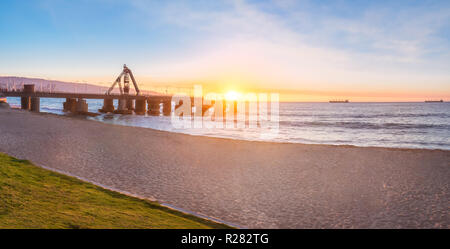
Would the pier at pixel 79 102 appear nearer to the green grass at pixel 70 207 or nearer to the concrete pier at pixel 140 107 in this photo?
the concrete pier at pixel 140 107

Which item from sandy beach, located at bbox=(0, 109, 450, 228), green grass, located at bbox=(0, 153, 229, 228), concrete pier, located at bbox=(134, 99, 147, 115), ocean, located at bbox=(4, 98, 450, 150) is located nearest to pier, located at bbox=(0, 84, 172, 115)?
concrete pier, located at bbox=(134, 99, 147, 115)

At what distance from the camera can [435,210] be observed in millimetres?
8016

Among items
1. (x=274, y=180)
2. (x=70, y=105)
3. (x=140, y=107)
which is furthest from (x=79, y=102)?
(x=274, y=180)

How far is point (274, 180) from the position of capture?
10.9 metres

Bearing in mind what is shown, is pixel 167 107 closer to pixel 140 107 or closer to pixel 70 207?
pixel 140 107

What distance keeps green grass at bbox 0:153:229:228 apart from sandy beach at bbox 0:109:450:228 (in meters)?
1.22

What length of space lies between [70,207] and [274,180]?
7145 mm

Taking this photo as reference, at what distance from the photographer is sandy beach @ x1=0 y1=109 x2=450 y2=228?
745cm

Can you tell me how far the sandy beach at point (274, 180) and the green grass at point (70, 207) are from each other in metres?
1.22

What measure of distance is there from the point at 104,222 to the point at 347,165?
1225cm

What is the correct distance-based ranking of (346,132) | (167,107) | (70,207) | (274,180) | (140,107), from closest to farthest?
(70,207), (274,180), (346,132), (140,107), (167,107)
